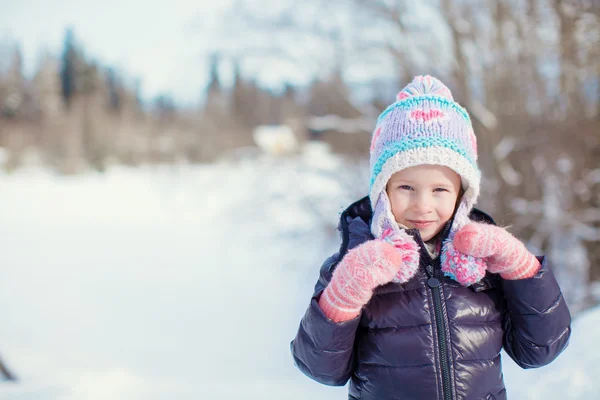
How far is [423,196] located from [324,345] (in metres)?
0.48

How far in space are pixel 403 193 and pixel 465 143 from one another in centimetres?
24

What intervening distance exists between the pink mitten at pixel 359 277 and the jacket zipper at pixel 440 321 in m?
0.16

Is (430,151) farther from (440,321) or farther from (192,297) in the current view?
(192,297)

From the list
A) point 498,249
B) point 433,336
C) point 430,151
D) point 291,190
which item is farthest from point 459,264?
point 291,190

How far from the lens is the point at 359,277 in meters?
1.21

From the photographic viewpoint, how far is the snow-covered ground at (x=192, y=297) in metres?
4.23

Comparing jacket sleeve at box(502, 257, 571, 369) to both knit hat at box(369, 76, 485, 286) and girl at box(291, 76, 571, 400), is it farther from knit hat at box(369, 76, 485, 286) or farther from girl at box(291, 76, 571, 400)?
knit hat at box(369, 76, 485, 286)

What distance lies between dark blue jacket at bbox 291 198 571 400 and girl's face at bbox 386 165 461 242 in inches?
1.9

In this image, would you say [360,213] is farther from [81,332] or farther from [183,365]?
[81,332]

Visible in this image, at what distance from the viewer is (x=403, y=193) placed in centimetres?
140

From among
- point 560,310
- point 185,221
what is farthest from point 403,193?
point 185,221

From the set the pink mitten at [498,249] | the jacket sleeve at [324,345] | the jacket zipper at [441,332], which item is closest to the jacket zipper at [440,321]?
the jacket zipper at [441,332]

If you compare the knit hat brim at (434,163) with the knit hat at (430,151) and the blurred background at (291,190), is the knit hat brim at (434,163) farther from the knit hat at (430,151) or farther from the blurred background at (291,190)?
the blurred background at (291,190)

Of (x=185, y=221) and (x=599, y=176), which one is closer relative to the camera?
(x=599, y=176)
